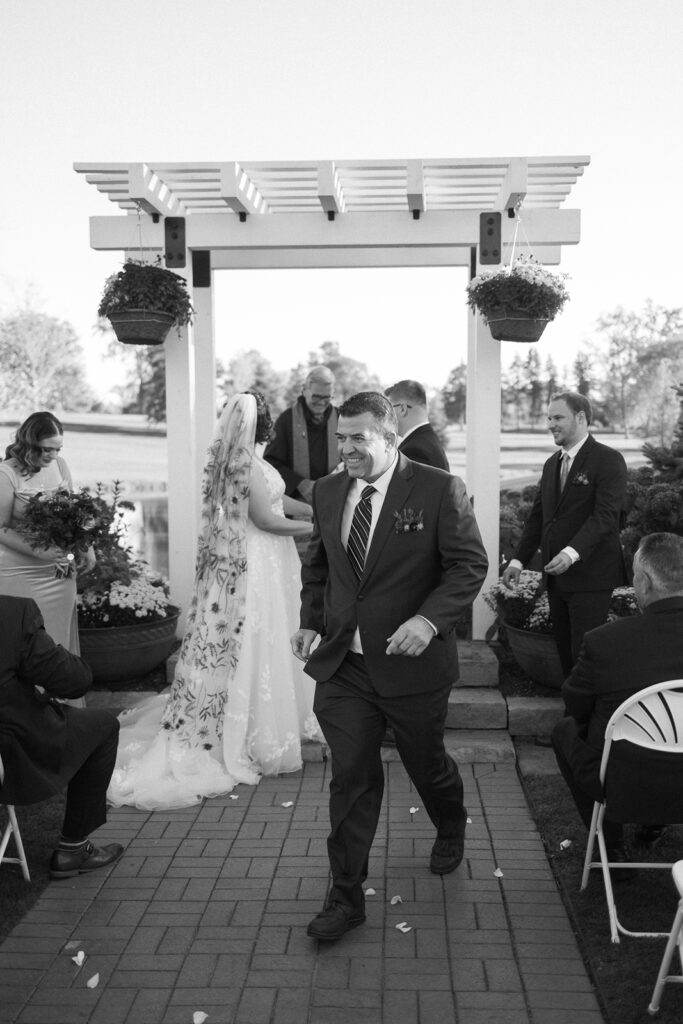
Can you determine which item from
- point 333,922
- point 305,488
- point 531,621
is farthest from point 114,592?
point 333,922

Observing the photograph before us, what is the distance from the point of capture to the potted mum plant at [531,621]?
238 inches

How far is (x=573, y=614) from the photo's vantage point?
5.40 metres

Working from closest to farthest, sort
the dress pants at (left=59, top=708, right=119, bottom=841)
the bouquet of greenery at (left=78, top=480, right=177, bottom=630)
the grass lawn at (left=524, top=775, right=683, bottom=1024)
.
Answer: the grass lawn at (left=524, top=775, right=683, bottom=1024)
the dress pants at (left=59, top=708, right=119, bottom=841)
the bouquet of greenery at (left=78, top=480, right=177, bottom=630)

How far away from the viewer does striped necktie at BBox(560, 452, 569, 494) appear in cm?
549

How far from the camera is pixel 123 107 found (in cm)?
1440

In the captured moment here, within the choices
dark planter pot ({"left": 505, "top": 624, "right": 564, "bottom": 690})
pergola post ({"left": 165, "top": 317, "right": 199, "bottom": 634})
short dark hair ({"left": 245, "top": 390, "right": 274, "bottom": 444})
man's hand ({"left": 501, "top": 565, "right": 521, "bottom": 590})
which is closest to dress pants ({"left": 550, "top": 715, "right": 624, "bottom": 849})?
man's hand ({"left": 501, "top": 565, "right": 521, "bottom": 590})

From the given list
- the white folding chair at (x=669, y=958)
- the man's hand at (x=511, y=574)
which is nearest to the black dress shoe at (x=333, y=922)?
the white folding chair at (x=669, y=958)

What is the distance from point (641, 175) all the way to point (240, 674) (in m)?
12.0

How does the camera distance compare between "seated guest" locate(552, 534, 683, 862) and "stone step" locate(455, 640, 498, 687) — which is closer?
"seated guest" locate(552, 534, 683, 862)

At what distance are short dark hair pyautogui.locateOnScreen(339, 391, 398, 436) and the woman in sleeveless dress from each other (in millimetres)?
2544

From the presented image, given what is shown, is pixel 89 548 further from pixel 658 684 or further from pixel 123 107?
pixel 123 107

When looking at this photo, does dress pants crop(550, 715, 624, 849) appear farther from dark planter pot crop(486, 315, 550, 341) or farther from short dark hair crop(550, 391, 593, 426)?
dark planter pot crop(486, 315, 550, 341)

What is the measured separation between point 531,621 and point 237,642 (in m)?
2.02

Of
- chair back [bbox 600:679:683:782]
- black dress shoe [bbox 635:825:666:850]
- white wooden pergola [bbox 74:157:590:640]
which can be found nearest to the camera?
chair back [bbox 600:679:683:782]
